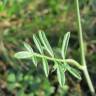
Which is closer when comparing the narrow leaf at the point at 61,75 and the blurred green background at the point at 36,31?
the narrow leaf at the point at 61,75

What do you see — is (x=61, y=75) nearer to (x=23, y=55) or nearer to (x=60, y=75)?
(x=60, y=75)

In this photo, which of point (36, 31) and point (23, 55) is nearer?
point (23, 55)

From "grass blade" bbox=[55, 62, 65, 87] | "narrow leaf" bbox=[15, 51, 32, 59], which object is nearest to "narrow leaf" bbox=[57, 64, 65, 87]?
"grass blade" bbox=[55, 62, 65, 87]

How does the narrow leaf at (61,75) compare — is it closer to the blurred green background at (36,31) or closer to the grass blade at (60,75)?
the grass blade at (60,75)

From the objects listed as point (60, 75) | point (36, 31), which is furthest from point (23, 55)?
point (36, 31)

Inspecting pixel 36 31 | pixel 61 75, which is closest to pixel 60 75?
pixel 61 75

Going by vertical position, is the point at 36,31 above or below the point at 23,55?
above

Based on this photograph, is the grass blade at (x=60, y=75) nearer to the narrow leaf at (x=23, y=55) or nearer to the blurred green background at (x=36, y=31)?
the narrow leaf at (x=23, y=55)

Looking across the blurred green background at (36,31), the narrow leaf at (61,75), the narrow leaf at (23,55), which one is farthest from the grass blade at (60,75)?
the blurred green background at (36,31)

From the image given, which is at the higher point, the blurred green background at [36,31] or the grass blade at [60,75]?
the blurred green background at [36,31]

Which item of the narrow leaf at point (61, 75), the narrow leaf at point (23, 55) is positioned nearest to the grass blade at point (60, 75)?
the narrow leaf at point (61, 75)
